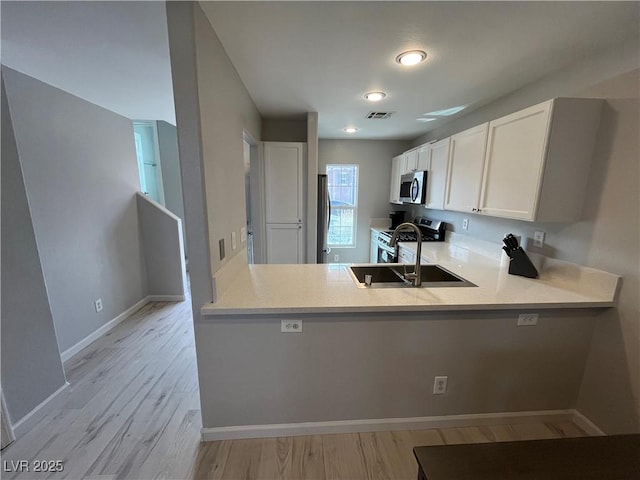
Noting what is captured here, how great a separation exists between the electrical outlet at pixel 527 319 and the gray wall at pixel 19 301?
3.20 metres

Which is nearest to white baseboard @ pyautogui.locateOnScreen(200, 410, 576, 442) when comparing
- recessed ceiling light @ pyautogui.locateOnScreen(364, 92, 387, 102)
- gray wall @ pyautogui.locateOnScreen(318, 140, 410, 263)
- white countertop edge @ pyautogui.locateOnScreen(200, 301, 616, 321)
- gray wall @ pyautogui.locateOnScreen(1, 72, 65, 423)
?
white countertop edge @ pyautogui.locateOnScreen(200, 301, 616, 321)

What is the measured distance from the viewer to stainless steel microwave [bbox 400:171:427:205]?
3.31 meters

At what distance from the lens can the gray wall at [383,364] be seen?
1.49m

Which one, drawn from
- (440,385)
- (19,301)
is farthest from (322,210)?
(19,301)

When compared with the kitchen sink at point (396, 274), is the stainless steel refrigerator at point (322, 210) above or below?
above

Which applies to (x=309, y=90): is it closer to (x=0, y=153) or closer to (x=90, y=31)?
(x=90, y=31)

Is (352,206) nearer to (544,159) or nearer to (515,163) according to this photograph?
(515,163)

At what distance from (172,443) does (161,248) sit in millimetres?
2535

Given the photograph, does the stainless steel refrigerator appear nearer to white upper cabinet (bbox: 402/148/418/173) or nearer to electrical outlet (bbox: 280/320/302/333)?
white upper cabinet (bbox: 402/148/418/173)

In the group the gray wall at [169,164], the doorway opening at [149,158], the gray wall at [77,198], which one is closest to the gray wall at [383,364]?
the gray wall at [77,198]

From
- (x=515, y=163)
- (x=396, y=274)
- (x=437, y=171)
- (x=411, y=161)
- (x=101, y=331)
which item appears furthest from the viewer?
(x=411, y=161)

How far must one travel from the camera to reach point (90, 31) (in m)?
1.45

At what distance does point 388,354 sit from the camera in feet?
5.10

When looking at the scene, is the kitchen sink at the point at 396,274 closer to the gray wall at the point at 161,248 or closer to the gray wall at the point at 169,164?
the gray wall at the point at 161,248
